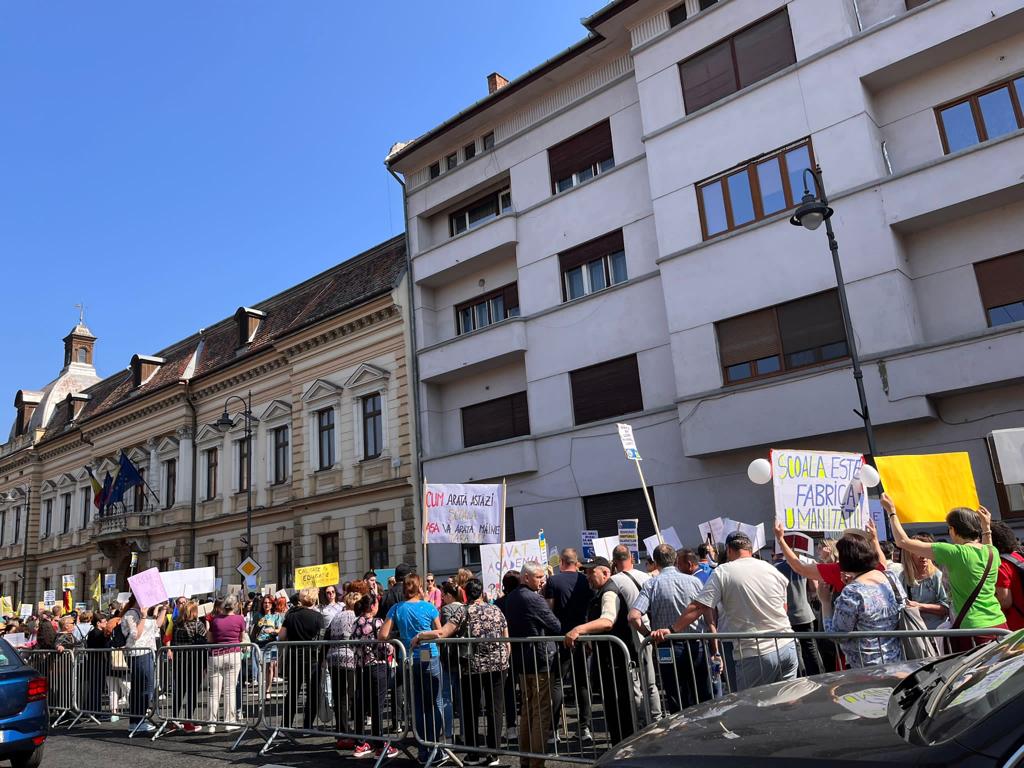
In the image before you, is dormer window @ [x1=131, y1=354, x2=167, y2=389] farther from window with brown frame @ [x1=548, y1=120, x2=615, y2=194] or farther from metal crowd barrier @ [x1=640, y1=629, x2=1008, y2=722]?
metal crowd barrier @ [x1=640, y1=629, x2=1008, y2=722]

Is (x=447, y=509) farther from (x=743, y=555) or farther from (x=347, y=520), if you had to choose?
(x=347, y=520)

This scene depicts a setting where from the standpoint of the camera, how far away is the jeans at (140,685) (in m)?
11.0

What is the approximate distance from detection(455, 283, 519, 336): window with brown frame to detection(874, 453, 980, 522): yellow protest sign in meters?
14.4

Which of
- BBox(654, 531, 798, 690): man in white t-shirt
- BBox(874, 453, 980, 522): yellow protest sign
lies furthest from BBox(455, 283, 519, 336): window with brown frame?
BBox(654, 531, 798, 690): man in white t-shirt

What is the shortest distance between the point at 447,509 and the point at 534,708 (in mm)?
6634

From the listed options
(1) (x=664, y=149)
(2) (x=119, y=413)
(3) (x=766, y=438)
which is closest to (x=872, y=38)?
(1) (x=664, y=149)

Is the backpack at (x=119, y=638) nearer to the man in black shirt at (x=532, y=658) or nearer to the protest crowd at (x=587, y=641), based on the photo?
the protest crowd at (x=587, y=641)

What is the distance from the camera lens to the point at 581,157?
20984 millimetres

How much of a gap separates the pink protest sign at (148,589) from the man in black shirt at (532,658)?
7.88 m

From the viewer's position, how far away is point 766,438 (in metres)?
15.4

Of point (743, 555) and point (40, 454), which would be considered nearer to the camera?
point (743, 555)

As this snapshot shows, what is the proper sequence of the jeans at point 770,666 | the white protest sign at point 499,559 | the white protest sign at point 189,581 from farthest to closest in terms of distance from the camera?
1. the white protest sign at point 189,581
2. the white protest sign at point 499,559
3. the jeans at point 770,666

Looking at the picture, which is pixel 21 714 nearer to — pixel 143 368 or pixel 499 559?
pixel 499 559

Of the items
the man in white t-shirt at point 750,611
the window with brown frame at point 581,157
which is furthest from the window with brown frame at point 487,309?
the man in white t-shirt at point 750,611
